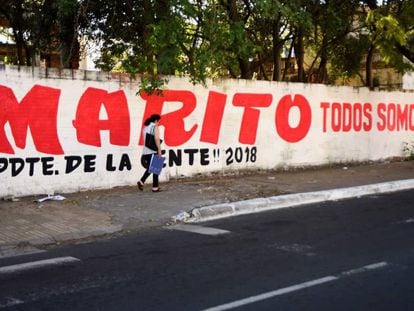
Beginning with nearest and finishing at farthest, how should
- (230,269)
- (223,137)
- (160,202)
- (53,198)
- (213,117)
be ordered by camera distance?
(230,269), (160,202), (53,198), (213,117), (223,137)

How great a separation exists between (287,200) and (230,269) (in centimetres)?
517

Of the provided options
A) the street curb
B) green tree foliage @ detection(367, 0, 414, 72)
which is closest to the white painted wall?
green tree foliage @ detection(367, 0, 414, 72)

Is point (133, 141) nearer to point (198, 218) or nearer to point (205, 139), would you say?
point (205, 139)

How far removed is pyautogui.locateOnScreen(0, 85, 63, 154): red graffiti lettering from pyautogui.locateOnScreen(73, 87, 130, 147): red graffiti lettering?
560 mm

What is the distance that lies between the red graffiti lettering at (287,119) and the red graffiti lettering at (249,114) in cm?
78

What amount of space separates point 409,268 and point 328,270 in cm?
90

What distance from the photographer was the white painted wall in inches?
458

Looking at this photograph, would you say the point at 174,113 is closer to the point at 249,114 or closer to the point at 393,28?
the point at 249,114

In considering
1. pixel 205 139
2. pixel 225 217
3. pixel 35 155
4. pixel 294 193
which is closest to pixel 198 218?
pixel 225 217

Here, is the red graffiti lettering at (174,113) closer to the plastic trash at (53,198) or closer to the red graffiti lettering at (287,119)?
the plastic trash at (53,198)

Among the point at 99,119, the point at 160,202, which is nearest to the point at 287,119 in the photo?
the point at 99,119

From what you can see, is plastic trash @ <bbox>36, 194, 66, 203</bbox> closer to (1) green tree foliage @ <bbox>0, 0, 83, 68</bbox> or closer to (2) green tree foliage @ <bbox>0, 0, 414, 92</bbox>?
(2) green tree foliage @ <bbox>0, 0, 414, 92</bbox>

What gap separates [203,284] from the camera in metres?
5.97

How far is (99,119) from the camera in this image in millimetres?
12648
